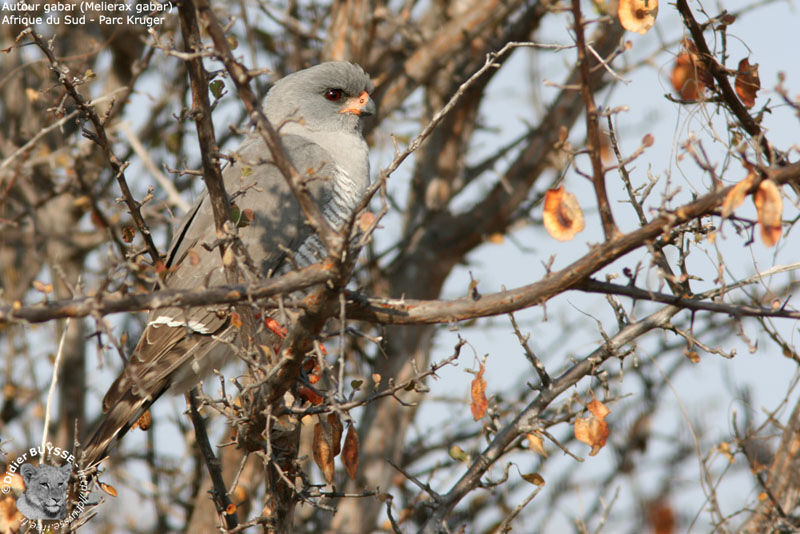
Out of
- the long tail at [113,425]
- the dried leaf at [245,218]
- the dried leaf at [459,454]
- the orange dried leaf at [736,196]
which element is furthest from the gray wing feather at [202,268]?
the orange dried leaf at [736,196]

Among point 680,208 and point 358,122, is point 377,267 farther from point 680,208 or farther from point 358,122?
point 680,208

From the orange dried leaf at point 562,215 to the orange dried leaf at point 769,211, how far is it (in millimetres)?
434

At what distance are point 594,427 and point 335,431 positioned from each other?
31.7 inches

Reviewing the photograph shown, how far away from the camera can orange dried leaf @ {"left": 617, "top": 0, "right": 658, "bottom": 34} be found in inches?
92.7

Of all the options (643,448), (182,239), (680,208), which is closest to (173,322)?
(182,239)

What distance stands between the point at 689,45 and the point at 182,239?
7.26 ft

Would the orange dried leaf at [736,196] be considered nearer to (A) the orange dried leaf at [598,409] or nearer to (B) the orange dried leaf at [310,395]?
(A) the orange dried leaf at [598,409]

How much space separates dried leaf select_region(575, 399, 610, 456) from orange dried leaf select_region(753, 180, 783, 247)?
2.89ft

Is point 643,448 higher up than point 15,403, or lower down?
lower down

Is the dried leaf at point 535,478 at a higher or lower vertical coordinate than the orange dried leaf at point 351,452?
lower

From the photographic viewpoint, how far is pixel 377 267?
18.0 feet

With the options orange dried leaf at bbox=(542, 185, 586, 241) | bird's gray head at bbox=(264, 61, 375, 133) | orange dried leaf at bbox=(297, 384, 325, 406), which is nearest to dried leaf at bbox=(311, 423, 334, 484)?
orange dried leaf at bbox=(297, 384, 325, 406)

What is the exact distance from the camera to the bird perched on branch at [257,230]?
10.9 ft

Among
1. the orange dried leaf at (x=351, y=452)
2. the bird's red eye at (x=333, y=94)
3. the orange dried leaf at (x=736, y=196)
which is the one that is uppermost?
the bird's red eye at (x=333, y=94)
